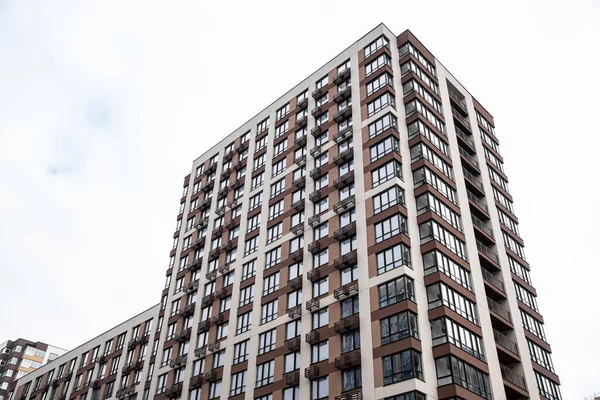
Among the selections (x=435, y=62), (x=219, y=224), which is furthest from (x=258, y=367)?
(x=435, y=62)

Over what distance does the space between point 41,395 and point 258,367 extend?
165 ft

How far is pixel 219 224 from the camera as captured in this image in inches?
3014

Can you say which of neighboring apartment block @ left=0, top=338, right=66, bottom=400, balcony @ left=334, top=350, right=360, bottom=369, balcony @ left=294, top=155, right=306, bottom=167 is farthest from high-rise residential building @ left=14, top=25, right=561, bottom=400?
neighboring apartment block @ left=0, top=338, right=66, bottom=400

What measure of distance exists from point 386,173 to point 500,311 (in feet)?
54.9

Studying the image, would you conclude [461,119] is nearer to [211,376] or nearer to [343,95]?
[343,95]

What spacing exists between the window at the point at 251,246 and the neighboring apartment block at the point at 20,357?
281 feet

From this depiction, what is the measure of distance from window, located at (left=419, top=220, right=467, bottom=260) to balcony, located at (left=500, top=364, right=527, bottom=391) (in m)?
10.1

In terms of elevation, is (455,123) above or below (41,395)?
above

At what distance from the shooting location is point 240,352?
2363 inches

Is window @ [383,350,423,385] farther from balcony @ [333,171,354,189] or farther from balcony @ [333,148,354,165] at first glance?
balcony @ [333,148,354,165]

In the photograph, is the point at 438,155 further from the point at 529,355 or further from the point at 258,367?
the point at 258,367

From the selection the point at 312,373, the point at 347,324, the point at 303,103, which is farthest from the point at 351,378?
the point at 303,103

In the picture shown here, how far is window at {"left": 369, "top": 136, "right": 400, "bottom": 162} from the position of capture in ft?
194

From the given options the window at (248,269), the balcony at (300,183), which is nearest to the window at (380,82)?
the balcony at (300,183)
